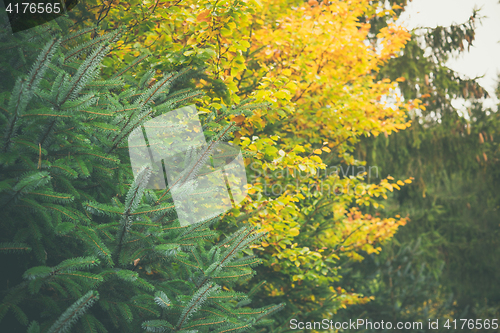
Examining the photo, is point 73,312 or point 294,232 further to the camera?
point 294,232

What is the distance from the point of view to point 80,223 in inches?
69.0

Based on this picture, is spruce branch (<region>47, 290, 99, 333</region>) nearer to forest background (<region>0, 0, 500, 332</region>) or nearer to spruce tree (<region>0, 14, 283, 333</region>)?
spruce tree (<region>0, 14, 283, 333</region>)

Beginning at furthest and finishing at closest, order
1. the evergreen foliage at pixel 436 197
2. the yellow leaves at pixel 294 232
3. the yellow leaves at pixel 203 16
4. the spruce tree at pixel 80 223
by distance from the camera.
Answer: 1. the evergreen foliage at pixel 436 197
2. the yellow leaves at pixel 294 232
3. the yellow leaves at pixel 203 16
4. the spruce tree at pixel 80 223

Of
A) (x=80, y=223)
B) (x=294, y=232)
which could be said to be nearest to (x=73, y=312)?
(x=80, y=223)

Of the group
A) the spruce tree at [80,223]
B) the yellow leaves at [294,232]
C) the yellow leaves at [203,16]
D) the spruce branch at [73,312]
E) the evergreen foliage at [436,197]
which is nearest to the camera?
the spruce branch at [73,312]

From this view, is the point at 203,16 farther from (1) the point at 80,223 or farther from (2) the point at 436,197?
(2) the point at 436,197

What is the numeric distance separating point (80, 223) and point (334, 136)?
11.7 ft

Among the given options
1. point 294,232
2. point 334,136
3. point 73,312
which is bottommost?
point 294,232

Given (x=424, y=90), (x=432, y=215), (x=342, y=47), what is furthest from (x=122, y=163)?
(x=432, y=215)

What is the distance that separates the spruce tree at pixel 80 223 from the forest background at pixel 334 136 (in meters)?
0.33

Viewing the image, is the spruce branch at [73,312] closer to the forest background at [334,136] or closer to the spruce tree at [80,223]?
the spruce tree at [80,223]

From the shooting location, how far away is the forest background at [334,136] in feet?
9.87

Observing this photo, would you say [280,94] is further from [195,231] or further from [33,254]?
[33,254]

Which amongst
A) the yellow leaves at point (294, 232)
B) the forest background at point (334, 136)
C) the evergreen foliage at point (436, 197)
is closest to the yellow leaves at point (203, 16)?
the forest background at point (334, 136)
